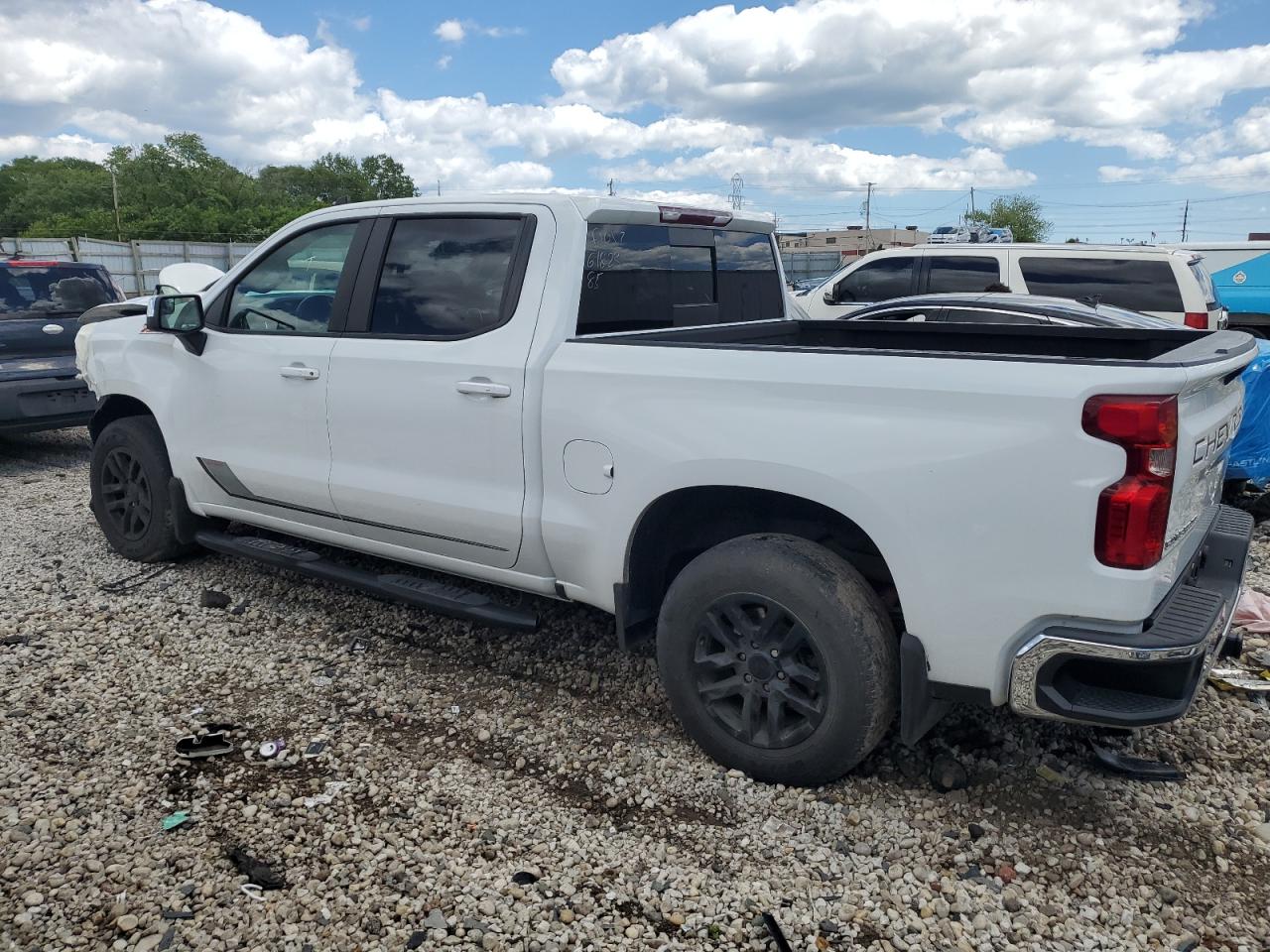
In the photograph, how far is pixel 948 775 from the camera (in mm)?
3387

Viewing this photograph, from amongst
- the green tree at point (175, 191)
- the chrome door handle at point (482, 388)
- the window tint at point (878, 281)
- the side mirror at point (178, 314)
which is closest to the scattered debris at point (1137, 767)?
the chrome door handle at point (482, 388)

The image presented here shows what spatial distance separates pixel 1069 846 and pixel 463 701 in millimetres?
2281

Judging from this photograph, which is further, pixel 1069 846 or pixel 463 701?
pixel 463 701

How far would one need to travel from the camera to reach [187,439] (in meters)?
5.02

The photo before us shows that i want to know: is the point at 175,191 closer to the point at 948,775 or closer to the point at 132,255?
the point at 132,255

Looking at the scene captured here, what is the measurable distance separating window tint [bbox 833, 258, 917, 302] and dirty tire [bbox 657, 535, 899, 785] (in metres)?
8.34

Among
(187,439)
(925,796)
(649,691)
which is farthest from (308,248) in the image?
(925,796)

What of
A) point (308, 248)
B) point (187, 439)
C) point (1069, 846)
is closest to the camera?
point (1069, 846)

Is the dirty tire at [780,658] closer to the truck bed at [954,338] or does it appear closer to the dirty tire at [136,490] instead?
the truck bed at [954,338]

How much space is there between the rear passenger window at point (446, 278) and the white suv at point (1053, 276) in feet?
19.8

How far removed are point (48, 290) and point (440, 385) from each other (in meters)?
7.19

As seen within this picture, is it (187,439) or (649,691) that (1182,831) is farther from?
(187,439)

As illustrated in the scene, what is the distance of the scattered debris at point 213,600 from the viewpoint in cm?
503

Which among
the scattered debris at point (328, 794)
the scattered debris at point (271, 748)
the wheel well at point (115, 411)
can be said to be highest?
the wheel well at point (115, 411)
